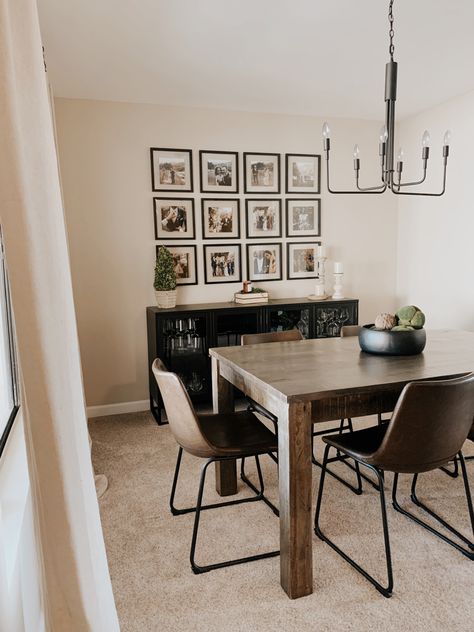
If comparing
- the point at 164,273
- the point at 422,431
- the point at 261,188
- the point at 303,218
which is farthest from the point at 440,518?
the point at 261,188

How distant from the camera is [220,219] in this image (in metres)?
4.46

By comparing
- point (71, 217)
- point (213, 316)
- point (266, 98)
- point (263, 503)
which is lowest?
point (263, 503)

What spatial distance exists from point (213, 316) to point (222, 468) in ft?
5.28

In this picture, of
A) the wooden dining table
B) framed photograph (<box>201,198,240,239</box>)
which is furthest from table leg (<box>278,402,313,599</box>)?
framed photograph (<box>201,198,240,239</box>)

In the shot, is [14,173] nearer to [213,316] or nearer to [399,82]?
[213,316]

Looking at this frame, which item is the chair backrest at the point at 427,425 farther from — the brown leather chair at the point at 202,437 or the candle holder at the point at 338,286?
the candle holder at the point at 338,286

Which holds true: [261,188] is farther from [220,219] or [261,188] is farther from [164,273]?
[164,273]

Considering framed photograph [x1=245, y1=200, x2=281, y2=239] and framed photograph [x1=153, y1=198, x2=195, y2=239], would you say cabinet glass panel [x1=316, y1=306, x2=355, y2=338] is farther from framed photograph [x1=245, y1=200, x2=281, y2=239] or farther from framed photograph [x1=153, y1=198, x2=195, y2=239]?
framed photograph [x1=153, y1=198, x2=195, y2=239]

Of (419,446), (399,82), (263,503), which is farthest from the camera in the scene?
(399,82)

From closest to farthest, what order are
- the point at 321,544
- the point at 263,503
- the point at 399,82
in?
the point at 321,544, the point at 263,503, the point at 399,82

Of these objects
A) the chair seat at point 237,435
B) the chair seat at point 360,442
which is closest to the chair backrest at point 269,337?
the chair seat at point 237,435

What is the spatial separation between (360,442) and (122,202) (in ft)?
9.38

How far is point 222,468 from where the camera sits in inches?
109

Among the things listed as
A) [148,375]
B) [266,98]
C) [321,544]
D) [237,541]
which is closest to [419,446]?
[321,544]
